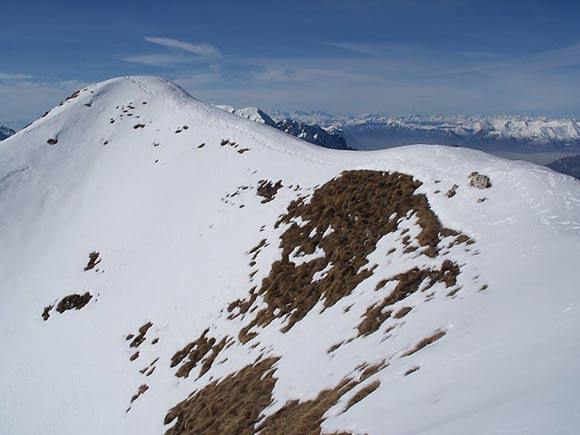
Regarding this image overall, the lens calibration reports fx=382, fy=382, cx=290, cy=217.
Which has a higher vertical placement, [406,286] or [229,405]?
[406,286]

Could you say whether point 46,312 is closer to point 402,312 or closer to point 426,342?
point 402,312

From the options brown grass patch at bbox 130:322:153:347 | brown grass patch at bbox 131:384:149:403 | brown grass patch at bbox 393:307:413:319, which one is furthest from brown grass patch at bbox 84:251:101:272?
brown grass patch at bbox 393:307:413:319

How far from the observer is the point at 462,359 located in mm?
9188

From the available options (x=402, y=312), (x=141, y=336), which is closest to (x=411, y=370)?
(x=402, y=312)

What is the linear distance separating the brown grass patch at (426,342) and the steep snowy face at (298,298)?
73 mm

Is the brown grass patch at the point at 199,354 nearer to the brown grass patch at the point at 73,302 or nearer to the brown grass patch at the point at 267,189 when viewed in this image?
the brown grass patch at the point at 267,189

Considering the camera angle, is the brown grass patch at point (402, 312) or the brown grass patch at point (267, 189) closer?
the brown grass patch at point (402, 312)

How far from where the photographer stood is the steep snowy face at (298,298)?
29.7ft

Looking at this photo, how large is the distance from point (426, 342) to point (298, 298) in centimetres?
951

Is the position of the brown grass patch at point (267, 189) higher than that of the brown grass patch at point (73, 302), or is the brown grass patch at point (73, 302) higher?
the brown grass patch at point (267, 189)

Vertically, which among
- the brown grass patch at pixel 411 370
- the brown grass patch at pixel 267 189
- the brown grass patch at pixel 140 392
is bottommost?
the brown grass patch at pixel 140 392

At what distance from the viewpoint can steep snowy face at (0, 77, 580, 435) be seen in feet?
29.7

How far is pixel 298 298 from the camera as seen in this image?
20.0m

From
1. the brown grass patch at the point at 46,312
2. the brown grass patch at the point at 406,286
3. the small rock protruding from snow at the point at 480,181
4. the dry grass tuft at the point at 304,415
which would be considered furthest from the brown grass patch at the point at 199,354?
the brown grass patch at the point at 46,312
